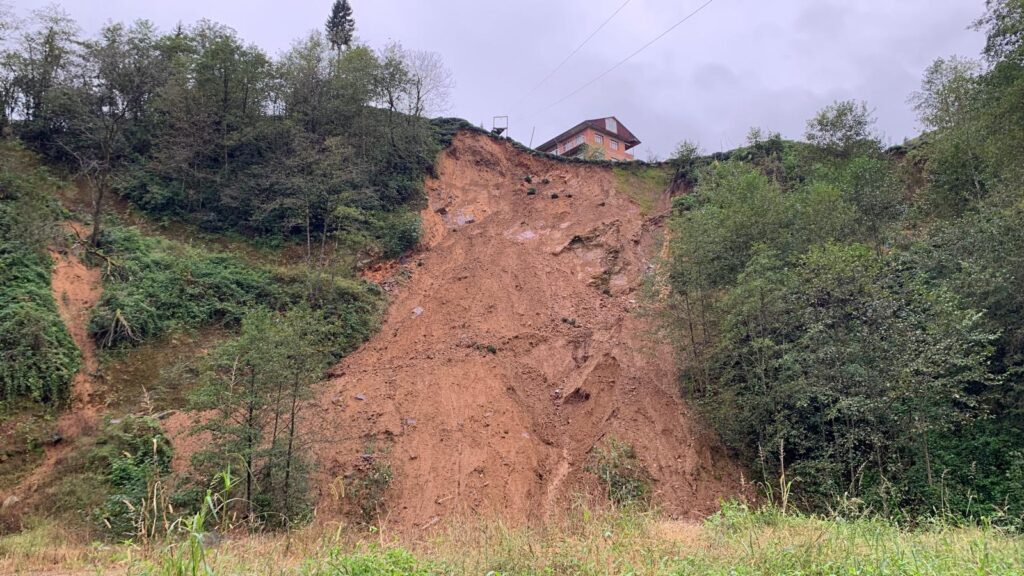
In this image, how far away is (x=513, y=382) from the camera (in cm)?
1478

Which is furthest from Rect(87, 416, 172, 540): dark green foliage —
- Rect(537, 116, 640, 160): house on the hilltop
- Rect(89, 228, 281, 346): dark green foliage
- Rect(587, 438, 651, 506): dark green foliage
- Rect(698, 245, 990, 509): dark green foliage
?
Rect(537, 116, 640, 160): house on the hilltop

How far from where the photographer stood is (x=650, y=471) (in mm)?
12188

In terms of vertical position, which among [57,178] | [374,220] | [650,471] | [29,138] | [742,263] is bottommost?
[650,471]

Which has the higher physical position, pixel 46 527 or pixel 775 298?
pixel 775 298

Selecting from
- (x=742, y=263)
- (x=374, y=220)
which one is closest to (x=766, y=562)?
(x=742, y=263)

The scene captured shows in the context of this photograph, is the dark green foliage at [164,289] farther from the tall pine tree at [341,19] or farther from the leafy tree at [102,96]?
the tall pine tree at [341,19]

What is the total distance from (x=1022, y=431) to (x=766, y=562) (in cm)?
862

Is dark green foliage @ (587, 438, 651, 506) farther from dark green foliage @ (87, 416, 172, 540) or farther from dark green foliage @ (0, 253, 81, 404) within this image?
dark green foliage @ (0, 253, 81, 404)

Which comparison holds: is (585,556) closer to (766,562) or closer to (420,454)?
(766,562)

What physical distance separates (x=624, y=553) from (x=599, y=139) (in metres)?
34.4

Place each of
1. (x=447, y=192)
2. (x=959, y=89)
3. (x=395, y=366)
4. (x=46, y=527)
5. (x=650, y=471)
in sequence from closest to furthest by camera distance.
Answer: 1. (x=46, y=527)
2. (x=650, y=471)
3. (x=395, y=366)
4. (x=959, y=89)
5. (x=447, y=192)

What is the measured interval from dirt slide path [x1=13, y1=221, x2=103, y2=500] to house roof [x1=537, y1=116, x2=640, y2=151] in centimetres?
2816

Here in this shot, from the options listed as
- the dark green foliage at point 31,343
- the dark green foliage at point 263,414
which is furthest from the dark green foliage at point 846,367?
the dark green foliage at point 31,343

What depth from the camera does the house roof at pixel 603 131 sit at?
36.8 m
